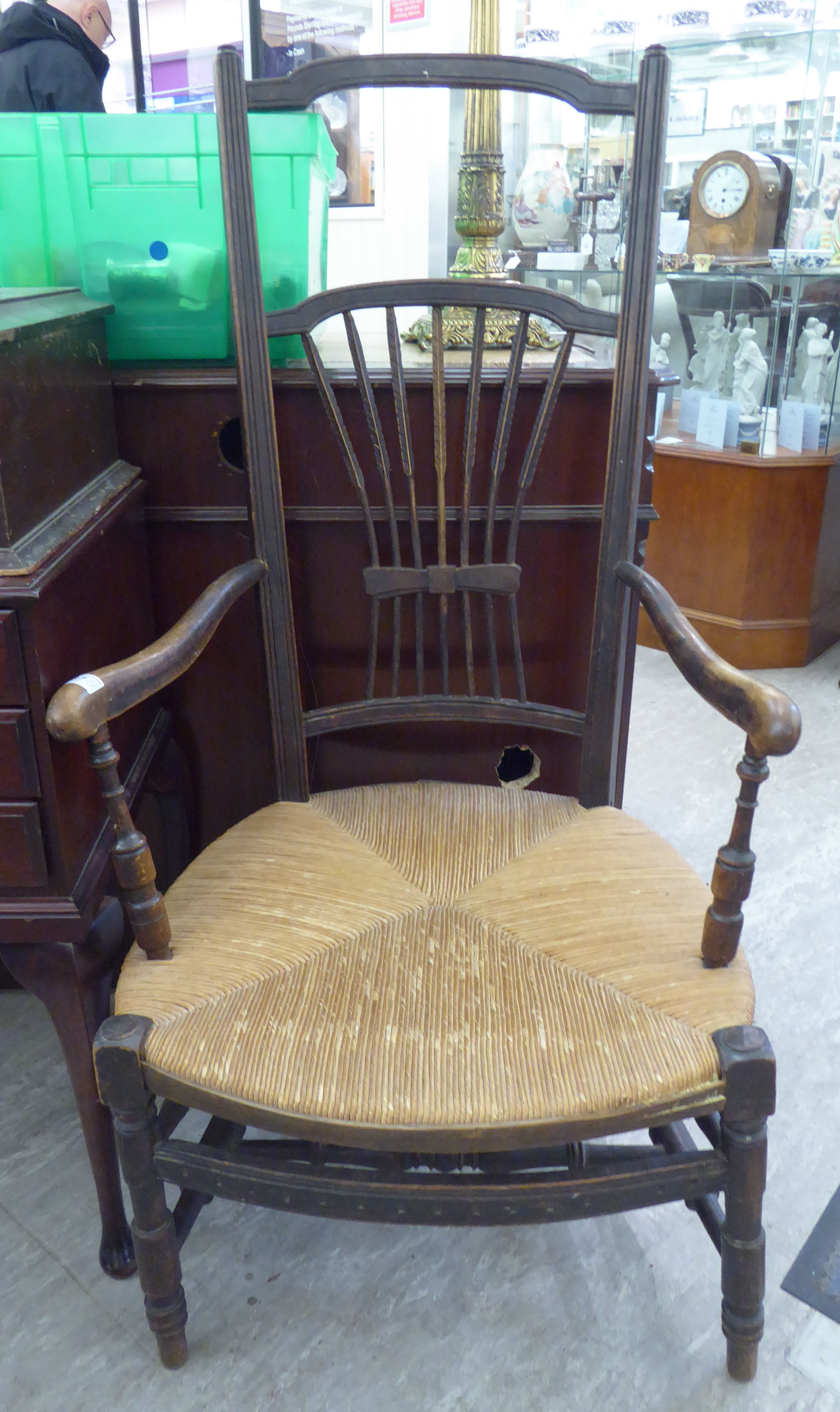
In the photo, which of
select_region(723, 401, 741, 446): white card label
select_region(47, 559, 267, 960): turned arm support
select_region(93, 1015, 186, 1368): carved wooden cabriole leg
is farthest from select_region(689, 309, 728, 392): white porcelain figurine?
select_region(93, 1015, 186, 1368): carved wooden cabriole leg

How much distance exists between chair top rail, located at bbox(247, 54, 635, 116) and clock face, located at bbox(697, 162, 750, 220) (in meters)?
1.85

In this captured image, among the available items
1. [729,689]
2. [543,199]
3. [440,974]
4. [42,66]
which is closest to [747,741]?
[729,689]

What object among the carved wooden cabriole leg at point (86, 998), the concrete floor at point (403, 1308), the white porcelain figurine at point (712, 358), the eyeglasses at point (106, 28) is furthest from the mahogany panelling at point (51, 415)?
the white porcelain figurine at point (712, 358)

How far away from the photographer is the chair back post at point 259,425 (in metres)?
1.09

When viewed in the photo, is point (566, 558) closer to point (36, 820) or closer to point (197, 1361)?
point (36, 820)

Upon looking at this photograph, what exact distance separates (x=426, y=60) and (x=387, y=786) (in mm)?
829

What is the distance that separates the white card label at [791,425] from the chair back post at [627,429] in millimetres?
1705

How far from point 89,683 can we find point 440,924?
16.5 inches

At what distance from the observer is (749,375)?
9.12 ft

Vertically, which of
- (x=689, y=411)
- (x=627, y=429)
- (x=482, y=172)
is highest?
(x=482, y=172)

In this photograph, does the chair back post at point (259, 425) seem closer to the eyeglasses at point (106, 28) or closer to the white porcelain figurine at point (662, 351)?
the eyeglasses at point (106, 28)

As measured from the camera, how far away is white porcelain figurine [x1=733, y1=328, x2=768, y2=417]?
274cm

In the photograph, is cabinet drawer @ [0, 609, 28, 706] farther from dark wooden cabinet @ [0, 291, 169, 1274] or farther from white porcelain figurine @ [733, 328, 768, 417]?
white porcelain figurine @ [733, 328, 768, 417]

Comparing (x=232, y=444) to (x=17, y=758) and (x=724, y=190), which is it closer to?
(x=17, y=758)
